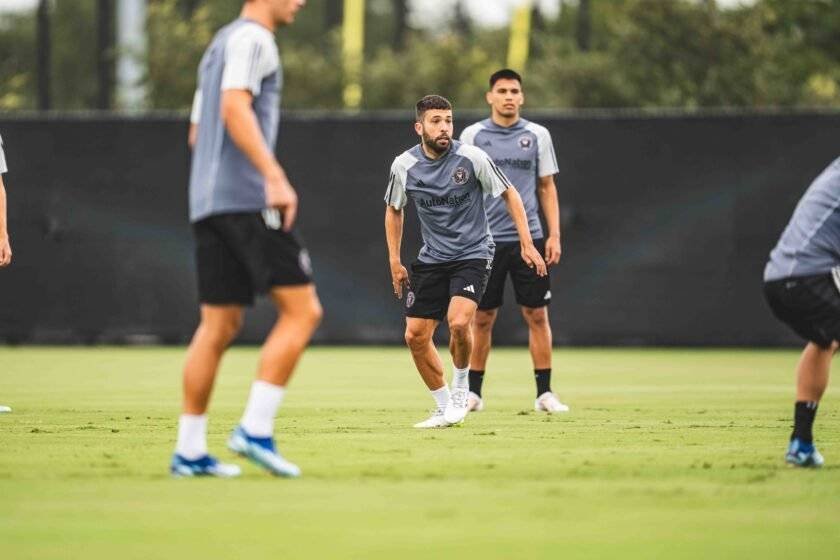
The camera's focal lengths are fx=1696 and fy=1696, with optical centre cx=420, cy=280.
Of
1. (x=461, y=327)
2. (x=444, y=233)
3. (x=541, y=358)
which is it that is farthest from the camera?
(x=541, y=358)

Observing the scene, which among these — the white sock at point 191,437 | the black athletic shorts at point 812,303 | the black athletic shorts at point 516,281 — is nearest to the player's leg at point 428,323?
the black athletic shorts at point 516,281

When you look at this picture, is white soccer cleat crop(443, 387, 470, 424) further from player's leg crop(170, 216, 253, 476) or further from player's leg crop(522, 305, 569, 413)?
player's leg crop(170, 216, 253, 476)

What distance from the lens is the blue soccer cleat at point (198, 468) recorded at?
7.36 metres

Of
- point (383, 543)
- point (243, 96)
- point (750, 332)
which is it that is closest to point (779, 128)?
point (750, 332)

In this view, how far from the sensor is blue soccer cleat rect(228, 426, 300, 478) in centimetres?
730

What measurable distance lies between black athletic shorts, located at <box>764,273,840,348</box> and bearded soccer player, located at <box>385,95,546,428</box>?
290cm

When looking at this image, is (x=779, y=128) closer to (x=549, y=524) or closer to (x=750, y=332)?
(x=750, y=332)

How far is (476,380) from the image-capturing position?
Answer: 12.2 metres

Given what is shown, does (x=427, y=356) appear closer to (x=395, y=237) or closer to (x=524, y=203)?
(x=395, y=237)

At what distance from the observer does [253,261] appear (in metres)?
7.21

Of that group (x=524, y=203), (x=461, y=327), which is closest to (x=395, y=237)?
(x=461, y=327)

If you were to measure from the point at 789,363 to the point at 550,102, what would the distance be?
20.4 m

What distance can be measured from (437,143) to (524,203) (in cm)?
182

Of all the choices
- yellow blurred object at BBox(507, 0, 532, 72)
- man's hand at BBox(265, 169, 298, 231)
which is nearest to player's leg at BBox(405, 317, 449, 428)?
man's hand at BBox(265, 169, 298, 231)
